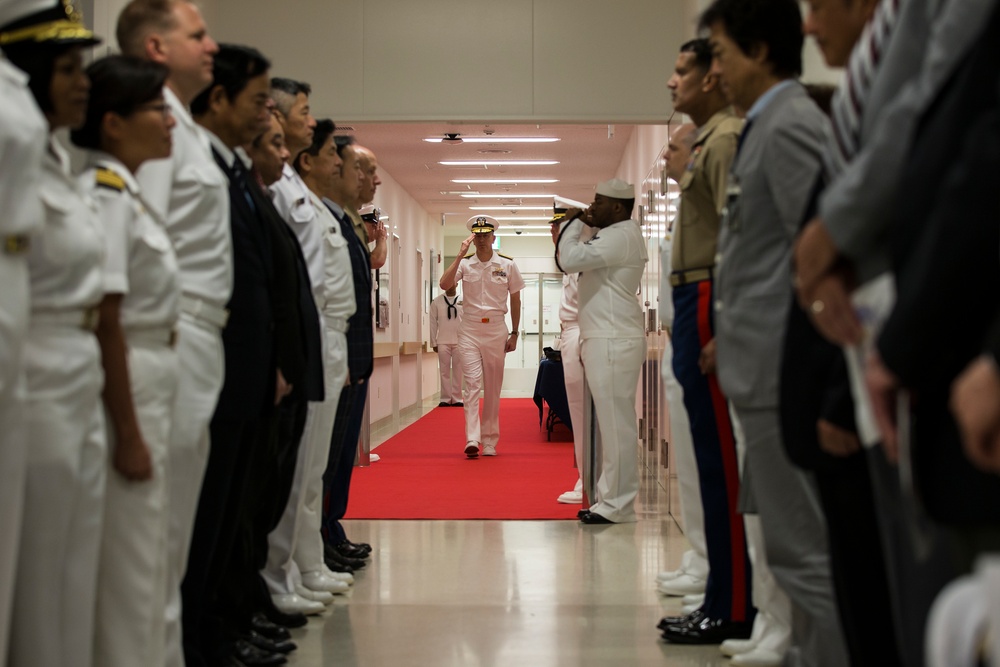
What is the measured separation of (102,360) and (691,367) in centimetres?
186

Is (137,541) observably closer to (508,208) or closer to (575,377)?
(575,377)

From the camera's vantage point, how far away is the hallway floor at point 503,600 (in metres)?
3.24

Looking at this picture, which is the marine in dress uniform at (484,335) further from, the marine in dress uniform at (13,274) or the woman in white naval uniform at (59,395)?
the marine in dress uniform at (13,274)

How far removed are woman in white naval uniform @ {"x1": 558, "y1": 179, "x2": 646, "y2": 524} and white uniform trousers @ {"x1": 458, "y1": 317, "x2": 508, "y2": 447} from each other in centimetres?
329

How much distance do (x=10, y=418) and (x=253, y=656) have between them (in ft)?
5.06

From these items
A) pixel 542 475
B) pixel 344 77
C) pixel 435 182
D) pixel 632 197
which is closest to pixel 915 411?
pixel 632 197

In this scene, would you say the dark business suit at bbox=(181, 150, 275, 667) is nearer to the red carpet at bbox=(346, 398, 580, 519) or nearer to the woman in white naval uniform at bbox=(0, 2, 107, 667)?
the woman in white naval uniform at bbox=(0, 2, 107, 667)

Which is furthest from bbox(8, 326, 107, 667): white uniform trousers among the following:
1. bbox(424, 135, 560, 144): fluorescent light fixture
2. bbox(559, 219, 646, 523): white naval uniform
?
bbox(424, 135, 560, 144): fluorescent light fixture

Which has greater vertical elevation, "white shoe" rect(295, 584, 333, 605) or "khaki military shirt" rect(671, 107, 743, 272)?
"khaki military shirt" rect(671, 107, 743, 272)

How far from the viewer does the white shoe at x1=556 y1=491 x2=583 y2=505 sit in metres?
6.40

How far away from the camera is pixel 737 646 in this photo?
10.3 feet

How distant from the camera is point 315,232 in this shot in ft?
12.3

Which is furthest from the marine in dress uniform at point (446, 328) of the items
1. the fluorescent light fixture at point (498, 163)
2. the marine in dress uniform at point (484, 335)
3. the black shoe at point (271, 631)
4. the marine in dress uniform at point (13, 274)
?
the marine in dress uniform at point (13, 274)

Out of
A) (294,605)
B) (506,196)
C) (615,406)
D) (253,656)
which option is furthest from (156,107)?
(506,196)
